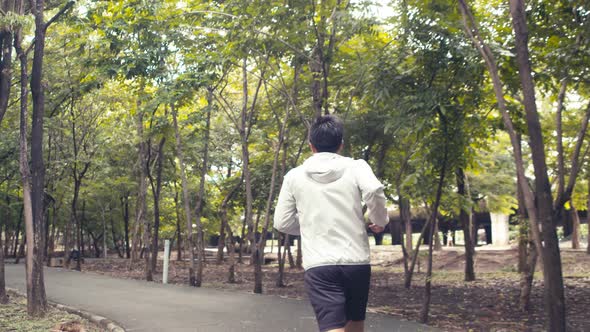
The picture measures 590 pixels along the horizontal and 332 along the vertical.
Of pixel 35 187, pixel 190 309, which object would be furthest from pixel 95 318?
pixel 35 187

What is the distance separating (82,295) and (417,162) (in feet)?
25.4

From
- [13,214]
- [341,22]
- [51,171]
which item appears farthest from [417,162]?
[13,214]

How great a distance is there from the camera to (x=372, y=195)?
3.17 meters

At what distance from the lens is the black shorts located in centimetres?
312

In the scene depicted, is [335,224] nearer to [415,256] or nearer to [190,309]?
[190,309]

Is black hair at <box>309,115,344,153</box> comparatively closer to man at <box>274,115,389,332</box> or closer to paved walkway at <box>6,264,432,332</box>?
man at <box>274,115,389,332</box>

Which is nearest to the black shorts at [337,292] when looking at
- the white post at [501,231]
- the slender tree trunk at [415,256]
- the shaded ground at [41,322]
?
the shaded ground at [41,322]

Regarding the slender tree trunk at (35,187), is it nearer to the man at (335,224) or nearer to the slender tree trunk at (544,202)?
the man at (335,224)

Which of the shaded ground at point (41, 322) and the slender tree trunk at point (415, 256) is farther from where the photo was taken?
the slender tree trunk at point (415, 256)

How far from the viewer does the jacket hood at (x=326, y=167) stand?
130 inches

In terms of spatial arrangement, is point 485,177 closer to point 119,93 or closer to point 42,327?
point 119,93

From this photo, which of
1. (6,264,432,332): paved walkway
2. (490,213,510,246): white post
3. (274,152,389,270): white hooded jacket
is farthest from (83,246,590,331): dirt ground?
(490,213,510,246): white post

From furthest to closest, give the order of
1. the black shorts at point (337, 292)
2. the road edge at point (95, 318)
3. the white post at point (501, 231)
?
1. the white post at point (501, 231)
2. the road edge at point (95, 318)
3. the black shorts at point (337, 292)

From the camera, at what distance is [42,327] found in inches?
329
